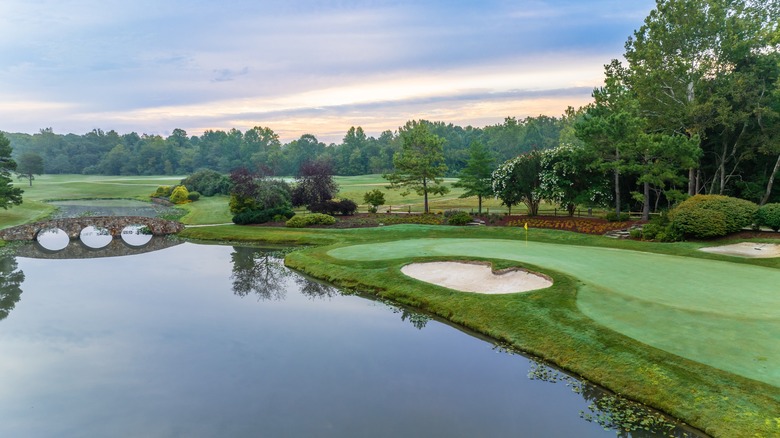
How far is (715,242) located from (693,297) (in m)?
13.2

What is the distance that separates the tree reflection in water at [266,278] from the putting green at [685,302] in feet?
25.7

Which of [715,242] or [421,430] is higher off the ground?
[715,242]

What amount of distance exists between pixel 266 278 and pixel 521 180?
980 inches

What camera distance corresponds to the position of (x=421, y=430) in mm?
10711

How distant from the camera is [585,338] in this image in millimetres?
14656

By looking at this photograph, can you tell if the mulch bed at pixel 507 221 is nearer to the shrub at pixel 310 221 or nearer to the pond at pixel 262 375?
the shrub at pixel 310 221

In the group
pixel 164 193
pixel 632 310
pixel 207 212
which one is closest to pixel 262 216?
pixel 207 212

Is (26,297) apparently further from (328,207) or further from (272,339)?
(328,207)

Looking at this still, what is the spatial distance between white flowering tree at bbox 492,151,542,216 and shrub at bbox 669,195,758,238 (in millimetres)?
13397

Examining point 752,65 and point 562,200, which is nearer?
point 752,65

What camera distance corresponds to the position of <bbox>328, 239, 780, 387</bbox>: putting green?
500 inches

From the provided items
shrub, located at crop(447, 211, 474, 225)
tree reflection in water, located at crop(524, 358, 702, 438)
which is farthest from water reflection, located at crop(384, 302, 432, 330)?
shrub, located at crop(447, 211, 474, 225)

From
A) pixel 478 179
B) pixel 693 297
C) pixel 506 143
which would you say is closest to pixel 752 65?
pixel 478 179

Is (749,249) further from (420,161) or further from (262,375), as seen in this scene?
(420,161)
